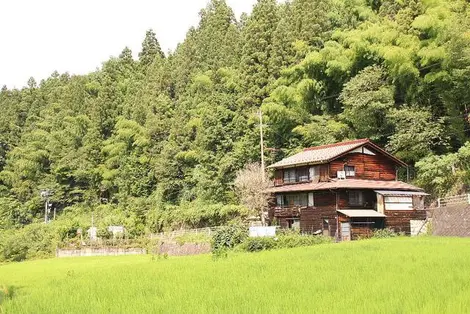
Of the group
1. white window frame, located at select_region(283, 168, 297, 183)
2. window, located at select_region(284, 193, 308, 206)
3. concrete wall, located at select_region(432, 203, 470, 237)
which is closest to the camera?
concrete wall, located at select_region(432, 203, 470, 237)

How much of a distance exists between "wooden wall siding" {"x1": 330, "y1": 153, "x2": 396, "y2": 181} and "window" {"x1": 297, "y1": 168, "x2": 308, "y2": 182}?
2.30 meters

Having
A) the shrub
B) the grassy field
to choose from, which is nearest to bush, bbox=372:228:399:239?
the shrub

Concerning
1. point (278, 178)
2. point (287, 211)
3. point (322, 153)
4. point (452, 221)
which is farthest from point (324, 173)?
point (452, 221)

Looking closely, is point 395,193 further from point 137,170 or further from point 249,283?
point 137,170

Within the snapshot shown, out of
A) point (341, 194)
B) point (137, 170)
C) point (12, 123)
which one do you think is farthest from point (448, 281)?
point (12, 123)

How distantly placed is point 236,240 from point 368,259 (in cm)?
1255

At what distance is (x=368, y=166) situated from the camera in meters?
32.2

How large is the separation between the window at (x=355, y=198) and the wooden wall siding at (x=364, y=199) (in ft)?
0.65

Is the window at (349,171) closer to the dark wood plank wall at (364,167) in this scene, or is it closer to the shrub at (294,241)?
the dark wood plank wall at (364,167)

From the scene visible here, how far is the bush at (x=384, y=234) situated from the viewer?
27.3 meters

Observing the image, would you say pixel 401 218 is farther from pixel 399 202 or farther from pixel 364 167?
pixel 364 167

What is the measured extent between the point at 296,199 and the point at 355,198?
4.24 metres

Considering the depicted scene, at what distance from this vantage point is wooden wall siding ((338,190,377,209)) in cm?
2947

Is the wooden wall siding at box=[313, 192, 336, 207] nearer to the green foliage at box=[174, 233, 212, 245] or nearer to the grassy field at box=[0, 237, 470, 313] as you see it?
the green foliage at box=[174, 233, 212, 245]
